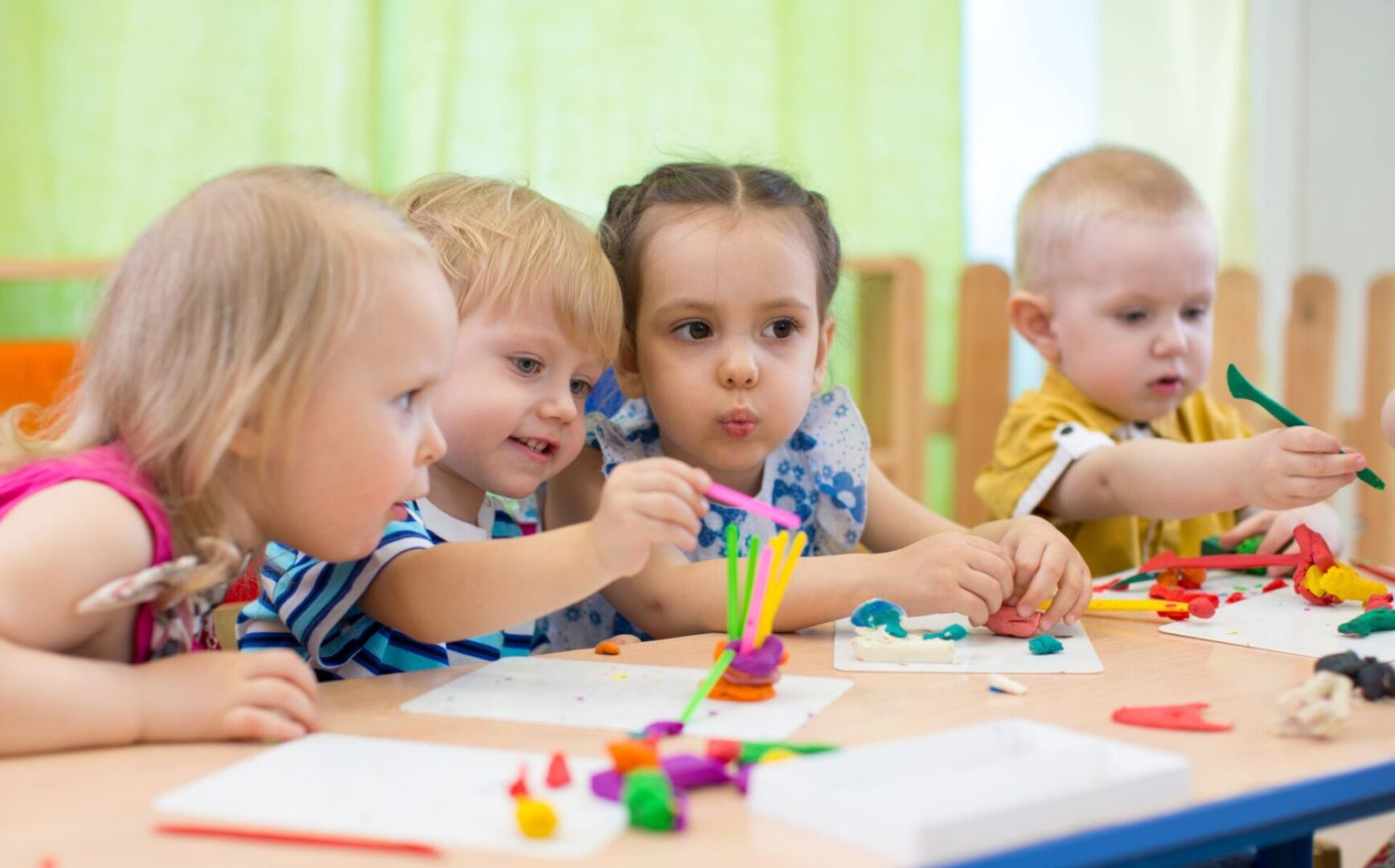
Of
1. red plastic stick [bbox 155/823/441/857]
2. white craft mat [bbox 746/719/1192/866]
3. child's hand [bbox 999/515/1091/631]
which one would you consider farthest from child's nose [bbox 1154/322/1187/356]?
red plastic stick [bbox 155/823/441/857]

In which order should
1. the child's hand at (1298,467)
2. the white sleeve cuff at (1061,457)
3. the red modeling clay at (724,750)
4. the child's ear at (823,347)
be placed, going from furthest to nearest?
the white sleeve cuff at (1061,457)
the child's ear at (823,347)
the child's hand at (1298,467)
the red modeling clay at (724,750)

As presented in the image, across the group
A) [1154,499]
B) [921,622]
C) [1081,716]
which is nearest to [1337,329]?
[1154,499]

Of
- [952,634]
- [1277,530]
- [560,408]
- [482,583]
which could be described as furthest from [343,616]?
[1277,530]

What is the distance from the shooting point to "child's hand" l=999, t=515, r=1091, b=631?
1.00m

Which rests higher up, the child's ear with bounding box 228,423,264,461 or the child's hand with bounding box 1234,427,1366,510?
the child's ear with bounding box 228,423,264,461

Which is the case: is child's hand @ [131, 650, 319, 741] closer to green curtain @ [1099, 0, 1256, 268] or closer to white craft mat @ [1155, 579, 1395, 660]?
white craft mat @ [1155, 579, 1395, 660]

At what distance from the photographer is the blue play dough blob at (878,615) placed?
94 centimetres

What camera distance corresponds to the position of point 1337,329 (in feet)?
9.66

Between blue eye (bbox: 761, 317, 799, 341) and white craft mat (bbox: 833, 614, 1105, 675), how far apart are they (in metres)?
0.33

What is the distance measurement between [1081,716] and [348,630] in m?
0.56

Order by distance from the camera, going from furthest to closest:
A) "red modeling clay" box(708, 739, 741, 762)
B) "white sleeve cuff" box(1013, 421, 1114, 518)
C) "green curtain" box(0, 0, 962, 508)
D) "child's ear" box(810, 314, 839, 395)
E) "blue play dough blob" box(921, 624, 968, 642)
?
"green curtain" box(0, 0, 962, 508)
"white sleeve cuff" box(1013, 421, 1114, 518)
"child's ear" box(810, 314, 839, 395)
"blue play dough blob" box(921, 624, 968, 642)
"red modeling clay" box(708, 739, 741, 762)

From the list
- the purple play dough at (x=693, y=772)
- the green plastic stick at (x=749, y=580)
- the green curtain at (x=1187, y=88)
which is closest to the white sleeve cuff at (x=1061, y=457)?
the green plastic stick at (x=749, y=580)

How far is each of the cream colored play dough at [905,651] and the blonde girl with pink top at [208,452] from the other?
316mm

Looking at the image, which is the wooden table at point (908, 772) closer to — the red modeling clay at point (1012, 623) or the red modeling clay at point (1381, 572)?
the red modeling clay at point (1012, 623)
